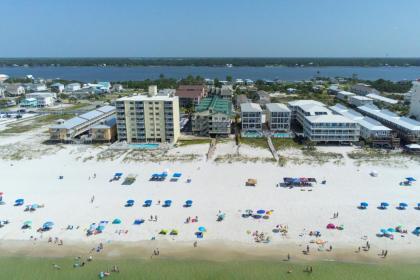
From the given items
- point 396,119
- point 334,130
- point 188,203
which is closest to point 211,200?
point 188,203

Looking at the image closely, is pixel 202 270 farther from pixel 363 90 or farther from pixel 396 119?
pixel 363 90

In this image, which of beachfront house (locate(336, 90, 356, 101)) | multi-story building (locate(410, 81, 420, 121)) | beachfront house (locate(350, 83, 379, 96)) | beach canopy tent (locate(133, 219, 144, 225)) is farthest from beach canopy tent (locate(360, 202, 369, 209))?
beachfront house (locate(350, 83, 379, 96))

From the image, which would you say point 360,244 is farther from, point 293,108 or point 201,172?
point 293,108

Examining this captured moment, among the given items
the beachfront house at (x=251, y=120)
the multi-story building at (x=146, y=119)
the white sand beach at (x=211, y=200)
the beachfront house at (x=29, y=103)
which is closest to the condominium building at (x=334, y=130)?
the white sand beach at (x=211, y=200)

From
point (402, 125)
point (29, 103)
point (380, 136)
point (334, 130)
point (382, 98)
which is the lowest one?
point (380, 136)

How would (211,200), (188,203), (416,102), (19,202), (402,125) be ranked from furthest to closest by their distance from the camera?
(416,102) < (402,125) < (211,200) < (19,202) < (188,203)

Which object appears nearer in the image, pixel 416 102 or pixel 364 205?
pixel 364 205

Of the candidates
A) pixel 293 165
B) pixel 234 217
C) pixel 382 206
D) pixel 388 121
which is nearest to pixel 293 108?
pixel 388 121
